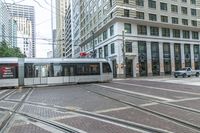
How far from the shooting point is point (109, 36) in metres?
52.6

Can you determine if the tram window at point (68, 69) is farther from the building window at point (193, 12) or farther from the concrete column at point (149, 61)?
the building window at point (193, 12)

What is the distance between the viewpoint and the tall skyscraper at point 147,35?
49.0 metres

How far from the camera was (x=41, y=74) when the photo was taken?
27.7 metres

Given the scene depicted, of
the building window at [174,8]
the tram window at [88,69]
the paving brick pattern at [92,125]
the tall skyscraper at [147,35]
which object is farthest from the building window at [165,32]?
the paving brick pattern at [92,125]

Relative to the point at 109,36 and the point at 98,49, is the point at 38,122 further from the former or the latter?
the point at 98,49

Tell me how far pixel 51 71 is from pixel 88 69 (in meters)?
4.84

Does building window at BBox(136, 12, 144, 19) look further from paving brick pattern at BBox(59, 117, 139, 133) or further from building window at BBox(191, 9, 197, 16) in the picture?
paving brick pattern at BBox(59, 117, 139, 133)

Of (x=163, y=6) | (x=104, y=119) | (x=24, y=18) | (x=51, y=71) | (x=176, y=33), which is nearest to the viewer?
(x=104, y=119)

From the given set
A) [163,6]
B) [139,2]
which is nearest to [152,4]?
[163,6]

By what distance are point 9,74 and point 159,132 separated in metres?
22.1

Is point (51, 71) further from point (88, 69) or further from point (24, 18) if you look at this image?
point (24, 18)

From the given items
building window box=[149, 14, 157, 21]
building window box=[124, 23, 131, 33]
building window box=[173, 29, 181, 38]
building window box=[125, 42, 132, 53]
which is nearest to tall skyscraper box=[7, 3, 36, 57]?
building window box=[125, 42, 132, 53]

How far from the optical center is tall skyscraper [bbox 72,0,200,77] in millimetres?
48969

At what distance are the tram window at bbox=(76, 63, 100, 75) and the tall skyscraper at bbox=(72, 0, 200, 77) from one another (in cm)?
1384
